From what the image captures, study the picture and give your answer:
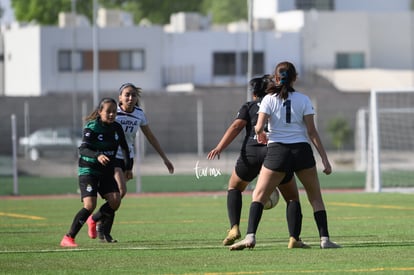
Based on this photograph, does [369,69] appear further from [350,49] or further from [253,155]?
[253,155]

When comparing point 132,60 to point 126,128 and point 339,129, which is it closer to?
point 339,129

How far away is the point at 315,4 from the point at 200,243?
6808cm

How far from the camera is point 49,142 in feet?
142

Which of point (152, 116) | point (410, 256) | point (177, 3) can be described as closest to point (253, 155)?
point (410, 256)

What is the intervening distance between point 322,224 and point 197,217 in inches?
278

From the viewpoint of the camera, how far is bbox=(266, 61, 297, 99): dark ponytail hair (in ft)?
43.1

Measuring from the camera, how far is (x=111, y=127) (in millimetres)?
14594

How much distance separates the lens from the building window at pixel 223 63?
7056 cm

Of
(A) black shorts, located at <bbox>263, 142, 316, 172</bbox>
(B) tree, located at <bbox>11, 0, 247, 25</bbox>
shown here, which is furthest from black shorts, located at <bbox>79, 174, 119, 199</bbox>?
(B) tree, located at <bbox>11, 0, 247, 25</bbox>

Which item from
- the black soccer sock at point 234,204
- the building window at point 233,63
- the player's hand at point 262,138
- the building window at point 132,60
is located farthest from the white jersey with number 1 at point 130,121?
the building window at point 233,63

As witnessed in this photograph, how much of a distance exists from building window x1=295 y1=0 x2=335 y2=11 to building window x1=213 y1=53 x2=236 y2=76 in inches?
475

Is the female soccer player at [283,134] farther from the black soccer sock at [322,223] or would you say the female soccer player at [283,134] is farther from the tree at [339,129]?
the tree at [339,129]

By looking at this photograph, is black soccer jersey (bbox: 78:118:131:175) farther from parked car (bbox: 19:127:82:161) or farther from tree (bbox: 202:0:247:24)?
tree (bbox: 202:0:247:24)

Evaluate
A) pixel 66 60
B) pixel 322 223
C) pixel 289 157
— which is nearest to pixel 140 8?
pixel 66 60
